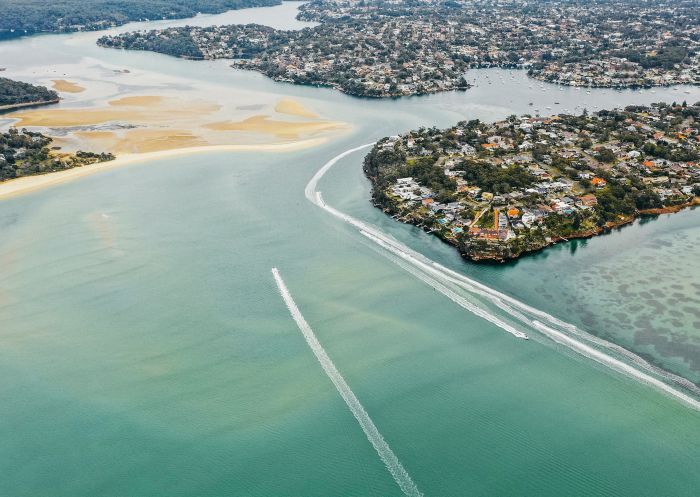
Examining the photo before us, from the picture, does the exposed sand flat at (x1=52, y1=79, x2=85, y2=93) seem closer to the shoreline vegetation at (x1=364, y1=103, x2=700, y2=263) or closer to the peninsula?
the peninsula

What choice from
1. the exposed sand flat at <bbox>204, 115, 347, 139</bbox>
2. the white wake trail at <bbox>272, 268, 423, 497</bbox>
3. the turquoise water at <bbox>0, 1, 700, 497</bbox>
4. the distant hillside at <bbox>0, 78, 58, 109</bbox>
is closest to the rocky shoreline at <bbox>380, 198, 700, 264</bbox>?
the turquoise water at <bbox>0, 1, 700, 497</bbox>

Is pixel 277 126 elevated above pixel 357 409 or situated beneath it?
elevated above

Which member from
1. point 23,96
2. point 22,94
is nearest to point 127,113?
point 23,96

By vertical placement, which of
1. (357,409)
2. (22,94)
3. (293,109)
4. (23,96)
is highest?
(22,94)

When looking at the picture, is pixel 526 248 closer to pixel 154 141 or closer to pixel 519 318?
pixel 519 318

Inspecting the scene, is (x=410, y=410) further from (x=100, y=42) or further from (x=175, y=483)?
(x=100, y=42)

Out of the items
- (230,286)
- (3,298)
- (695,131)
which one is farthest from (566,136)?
(3,298)
